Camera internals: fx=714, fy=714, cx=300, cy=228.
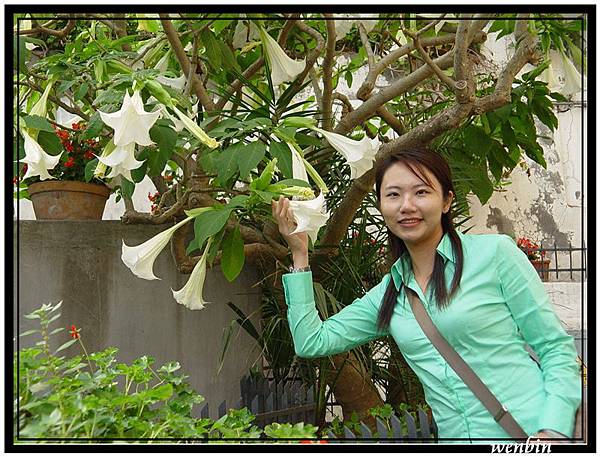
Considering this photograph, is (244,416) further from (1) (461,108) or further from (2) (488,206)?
(2) (488,206)

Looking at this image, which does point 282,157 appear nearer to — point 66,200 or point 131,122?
point 131,122

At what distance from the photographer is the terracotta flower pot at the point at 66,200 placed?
3.10m

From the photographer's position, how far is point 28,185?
3271 millimetres

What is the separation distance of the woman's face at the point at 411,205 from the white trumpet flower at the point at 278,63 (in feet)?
2.15

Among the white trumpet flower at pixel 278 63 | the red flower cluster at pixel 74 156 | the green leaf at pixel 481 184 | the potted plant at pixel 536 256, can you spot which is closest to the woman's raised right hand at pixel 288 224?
the white trumpet flower at pixel 278 63

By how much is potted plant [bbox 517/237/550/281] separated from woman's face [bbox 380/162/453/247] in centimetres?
340

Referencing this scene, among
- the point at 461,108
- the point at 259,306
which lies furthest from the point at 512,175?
the point at 461,108

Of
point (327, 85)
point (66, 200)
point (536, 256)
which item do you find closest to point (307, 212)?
point (327, 85)

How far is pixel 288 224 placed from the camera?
1.78 metres

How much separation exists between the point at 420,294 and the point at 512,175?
3.87 m

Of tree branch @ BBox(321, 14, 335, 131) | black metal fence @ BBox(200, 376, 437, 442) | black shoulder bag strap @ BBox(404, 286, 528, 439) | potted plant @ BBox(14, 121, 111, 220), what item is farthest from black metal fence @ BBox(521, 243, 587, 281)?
black shoulder bag strap @ BBox(404, 286, 528, 439)

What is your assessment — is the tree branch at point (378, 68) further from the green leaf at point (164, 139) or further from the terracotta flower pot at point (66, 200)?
the terracotta flower pot at point (66, 200)

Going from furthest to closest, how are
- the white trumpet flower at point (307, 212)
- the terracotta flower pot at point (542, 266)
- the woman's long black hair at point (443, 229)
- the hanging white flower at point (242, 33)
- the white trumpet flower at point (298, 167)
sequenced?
the terracotta flower pot at point (542, 266), the hanging white flower at point (242, 33), the white trumpet flower at point (298, 167), the white trumpet flower at point (307, 212), the woman's long black hair at point (443, 229)

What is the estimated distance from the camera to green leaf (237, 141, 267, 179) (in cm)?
180
